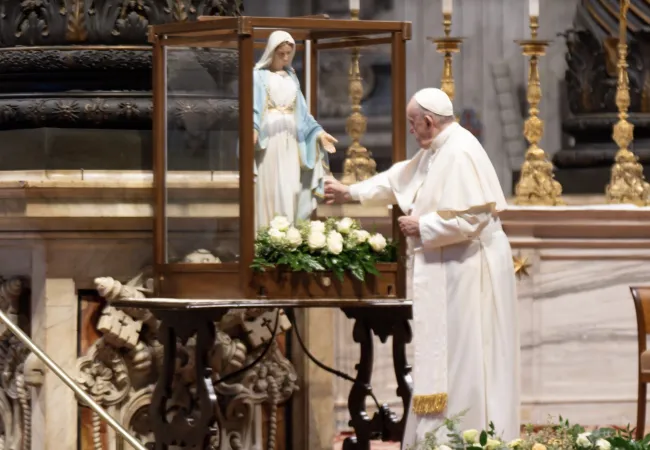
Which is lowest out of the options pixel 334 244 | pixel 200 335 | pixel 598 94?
pixel 200 335

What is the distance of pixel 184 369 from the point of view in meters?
8.42

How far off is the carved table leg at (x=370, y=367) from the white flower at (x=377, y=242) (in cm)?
34

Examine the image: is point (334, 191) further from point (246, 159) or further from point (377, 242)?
point (246, 159)

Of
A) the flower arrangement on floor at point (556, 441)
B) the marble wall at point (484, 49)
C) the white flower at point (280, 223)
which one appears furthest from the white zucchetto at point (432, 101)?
the marble wall at point (484, 49)

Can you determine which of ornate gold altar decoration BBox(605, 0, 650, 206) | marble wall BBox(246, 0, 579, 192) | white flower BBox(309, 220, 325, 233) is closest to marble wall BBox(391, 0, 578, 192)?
marble wall BBox(246, 0, 579, 192)

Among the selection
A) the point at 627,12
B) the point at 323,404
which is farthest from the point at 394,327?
the point at 627,12

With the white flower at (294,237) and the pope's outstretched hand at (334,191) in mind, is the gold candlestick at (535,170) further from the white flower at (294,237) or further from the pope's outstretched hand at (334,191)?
the white flower at (294,237)

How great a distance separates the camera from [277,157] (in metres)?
8.21

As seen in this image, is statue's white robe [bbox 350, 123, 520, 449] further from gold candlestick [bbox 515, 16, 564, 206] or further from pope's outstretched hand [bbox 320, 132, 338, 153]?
gold candlestick [bbox 515, 16, 564, 206]

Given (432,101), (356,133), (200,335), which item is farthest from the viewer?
(356,133)

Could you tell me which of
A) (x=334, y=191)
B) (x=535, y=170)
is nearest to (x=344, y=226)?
(x=334, y=191)

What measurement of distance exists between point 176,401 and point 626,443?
2665 millimetres

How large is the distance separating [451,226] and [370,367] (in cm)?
103

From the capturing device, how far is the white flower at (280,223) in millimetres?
8055
